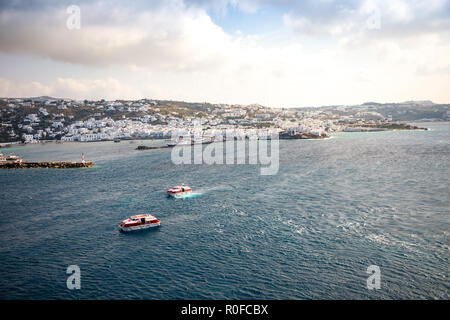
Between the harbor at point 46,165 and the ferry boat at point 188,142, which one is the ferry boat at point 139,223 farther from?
the ferry boat at point 188,142

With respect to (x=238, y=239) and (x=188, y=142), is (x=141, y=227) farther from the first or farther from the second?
(x=188, y=142)

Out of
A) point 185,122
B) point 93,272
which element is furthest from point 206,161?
point 185,122

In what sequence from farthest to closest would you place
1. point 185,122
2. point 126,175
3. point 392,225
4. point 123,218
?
point 185,122 < point 126,175 < point 123,218 < point 392,225

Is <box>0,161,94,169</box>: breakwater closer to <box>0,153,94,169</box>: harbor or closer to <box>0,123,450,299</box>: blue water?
<box>0,153,94,169</box>: harbor

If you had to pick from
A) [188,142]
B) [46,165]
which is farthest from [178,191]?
[188,142]
